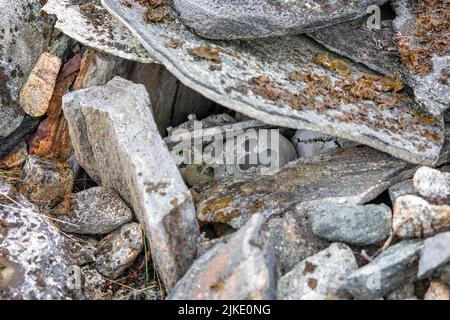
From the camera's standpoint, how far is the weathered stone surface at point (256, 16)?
3705 mm

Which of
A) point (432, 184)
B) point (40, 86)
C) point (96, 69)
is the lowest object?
point (432, 184)

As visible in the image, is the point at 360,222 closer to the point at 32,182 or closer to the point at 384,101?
the point at 384,101

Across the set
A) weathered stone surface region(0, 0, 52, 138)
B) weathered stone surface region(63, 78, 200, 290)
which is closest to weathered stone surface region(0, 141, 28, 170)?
weathered stone surface region(0, 0, 52, 138)

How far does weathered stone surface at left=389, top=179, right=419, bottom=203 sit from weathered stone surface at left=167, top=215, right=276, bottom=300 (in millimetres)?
1015

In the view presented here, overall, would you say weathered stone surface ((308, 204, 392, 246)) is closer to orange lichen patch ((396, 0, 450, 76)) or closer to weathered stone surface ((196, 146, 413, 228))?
weathered stone surface ((196, 146, 413, 228))

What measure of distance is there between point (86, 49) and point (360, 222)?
247 cm

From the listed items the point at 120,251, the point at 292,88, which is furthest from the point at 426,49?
the point at 120,251

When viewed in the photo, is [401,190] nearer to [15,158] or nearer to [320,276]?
[320,276]

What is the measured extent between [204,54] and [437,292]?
77.8 inches

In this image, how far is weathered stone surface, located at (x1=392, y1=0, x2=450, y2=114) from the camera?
390 cm

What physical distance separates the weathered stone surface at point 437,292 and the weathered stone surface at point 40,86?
2984 mm

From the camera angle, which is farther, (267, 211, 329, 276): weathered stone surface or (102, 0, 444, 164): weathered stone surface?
(102, 0, 444, 164): weathered stone surface

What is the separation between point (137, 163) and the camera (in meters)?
3.45

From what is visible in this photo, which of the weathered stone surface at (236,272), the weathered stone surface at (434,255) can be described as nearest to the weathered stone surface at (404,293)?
the weathered stone surface at (434,255)
